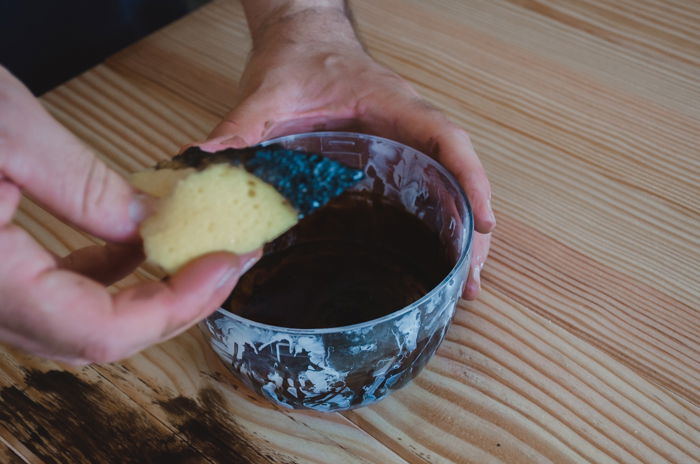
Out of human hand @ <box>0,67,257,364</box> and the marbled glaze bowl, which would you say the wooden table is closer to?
the marbled glaze bowl

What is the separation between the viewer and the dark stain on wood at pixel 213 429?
0.56 m

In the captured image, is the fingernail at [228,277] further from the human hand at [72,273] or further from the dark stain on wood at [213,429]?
the dark stain on wood at [213,429]

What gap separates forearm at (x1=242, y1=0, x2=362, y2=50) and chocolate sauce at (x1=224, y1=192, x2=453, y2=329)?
25cm

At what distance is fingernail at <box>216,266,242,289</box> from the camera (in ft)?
1.50

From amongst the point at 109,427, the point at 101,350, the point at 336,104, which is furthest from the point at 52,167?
the point at 336,104

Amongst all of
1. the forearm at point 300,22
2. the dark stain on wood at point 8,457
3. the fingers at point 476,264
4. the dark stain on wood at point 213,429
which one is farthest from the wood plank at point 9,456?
the forearm at point 300,22

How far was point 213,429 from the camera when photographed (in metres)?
0.58

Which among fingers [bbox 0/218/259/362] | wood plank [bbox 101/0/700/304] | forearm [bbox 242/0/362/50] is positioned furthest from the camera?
forearm [bbox 242/0/362/50]

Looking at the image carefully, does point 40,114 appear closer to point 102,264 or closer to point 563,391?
point 102,264

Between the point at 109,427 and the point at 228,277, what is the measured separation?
0.70 ft

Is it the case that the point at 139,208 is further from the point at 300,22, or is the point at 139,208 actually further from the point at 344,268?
the point at 300,22

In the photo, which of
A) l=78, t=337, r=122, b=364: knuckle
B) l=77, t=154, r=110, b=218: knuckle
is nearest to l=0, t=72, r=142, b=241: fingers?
l=77, t=154, r=110, b=218: knuckle

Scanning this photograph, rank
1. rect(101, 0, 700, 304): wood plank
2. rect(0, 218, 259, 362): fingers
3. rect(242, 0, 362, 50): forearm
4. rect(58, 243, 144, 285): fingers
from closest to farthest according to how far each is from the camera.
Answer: rect(0, 218, 259, 362): fingers, rect(58, 243, 144, 285): fingers, rect(101, 0, 700, 304): wood plank, rect(242, 0, 362, 50): forearm

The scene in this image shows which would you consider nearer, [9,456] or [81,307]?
[81,307]
